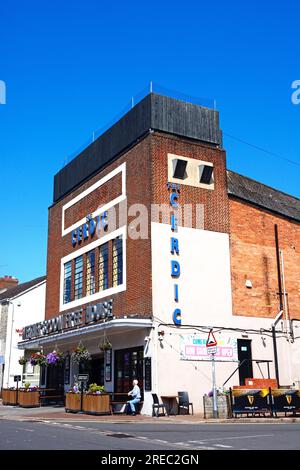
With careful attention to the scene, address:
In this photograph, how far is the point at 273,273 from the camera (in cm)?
2920

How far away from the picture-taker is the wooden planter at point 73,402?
23.9 metres

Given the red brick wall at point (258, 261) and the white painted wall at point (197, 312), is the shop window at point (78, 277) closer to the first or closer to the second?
the white painted wall at point (197, 312)

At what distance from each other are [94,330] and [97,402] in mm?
3674

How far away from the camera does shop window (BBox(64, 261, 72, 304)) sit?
107ft

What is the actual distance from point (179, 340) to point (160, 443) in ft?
39.6

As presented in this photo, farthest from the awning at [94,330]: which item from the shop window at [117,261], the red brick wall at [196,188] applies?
the red brick wall at [196,188]

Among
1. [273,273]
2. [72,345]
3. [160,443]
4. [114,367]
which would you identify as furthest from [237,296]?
[160,443]

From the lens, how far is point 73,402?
79.5 ft

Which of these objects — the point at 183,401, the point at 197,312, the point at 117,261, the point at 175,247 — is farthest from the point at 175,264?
the point at 183,401

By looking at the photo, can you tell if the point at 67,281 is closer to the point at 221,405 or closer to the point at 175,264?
the point at 175,264
